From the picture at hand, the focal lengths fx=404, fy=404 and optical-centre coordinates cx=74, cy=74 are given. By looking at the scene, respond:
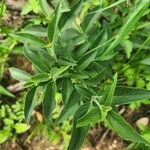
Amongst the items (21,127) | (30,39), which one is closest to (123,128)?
(30,39)

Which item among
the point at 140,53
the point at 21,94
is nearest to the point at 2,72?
the point at 21,94

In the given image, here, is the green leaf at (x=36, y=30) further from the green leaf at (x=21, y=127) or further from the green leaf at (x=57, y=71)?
the green leaf at (x=21, y=127)

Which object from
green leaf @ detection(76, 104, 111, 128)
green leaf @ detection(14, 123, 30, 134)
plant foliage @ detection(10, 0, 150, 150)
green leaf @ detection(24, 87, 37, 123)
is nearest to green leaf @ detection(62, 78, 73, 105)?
plant foliage @ detection(10, 0, 150, 150)

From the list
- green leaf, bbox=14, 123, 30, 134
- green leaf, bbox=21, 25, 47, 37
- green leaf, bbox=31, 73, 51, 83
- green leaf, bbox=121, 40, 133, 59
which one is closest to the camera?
green leaf, bbox=31, 73, 51, 83

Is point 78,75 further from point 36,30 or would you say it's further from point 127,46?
point 127,46

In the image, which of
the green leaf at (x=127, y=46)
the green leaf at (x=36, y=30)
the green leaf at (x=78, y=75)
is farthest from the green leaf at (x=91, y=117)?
the green leaf at (x=127, y=46)

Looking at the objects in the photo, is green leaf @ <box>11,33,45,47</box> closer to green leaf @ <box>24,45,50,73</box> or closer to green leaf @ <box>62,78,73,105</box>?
green leaf @ <box>24,45,50,73</box>

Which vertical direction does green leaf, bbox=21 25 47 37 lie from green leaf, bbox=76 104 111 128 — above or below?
above

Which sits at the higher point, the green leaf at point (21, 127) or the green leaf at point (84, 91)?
the green leaf at point (84, 91)
